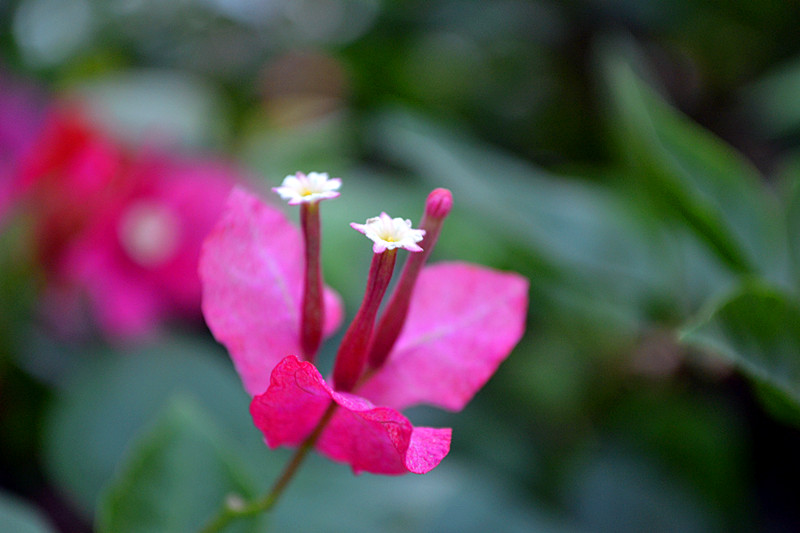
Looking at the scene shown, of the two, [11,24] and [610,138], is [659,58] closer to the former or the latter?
[610,138]

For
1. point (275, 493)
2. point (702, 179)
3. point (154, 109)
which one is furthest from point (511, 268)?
point (154, 109)

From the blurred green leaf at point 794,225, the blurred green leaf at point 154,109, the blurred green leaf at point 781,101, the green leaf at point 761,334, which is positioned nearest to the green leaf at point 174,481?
the green leaf at point 761,334

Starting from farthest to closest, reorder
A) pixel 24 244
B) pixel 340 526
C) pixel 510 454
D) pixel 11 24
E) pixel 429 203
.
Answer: pixel 11 24
pixel 510 454
pixel 24 244
pixel 340 526
pixel 429 203

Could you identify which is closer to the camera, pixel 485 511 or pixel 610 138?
pixel 485 511

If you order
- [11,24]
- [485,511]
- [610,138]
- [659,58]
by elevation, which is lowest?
[11,24]

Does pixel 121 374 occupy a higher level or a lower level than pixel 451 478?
lower

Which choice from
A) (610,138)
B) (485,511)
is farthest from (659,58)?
(485,511)

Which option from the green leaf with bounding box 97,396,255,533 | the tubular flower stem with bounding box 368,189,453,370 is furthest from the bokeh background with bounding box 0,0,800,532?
the tubular flower stem with bounding box 368,189,453,370
